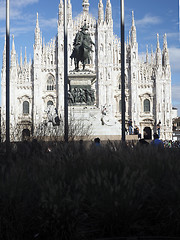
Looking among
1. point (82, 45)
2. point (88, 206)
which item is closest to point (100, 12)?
point (82, 45)

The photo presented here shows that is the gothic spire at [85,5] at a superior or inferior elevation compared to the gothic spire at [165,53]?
superior

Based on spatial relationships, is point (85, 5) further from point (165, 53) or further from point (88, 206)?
point (88, 206)

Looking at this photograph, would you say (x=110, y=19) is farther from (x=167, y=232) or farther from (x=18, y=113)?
(x=167, y=232)

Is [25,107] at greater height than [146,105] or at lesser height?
lesser

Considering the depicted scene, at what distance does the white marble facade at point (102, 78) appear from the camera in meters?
50.7

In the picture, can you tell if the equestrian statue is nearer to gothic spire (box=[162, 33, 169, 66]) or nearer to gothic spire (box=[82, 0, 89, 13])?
gothic spire (box=[162, 33, 169, 66])

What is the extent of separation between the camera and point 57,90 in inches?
2032

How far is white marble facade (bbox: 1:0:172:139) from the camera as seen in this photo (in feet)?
166

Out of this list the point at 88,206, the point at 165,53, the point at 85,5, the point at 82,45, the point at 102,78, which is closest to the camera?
the point at 88,206

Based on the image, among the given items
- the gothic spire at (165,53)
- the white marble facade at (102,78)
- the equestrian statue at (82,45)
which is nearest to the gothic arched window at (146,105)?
the white marble facade at (102,78)

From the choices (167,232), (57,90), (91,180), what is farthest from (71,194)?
(57,90)

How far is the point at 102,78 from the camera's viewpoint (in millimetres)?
50344

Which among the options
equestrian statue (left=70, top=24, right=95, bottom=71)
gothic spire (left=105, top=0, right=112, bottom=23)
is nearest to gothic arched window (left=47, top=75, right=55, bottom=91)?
gothic spire (left=105, top=0, right=112, bottom=23)

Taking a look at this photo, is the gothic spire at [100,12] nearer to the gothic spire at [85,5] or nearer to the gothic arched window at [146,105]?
the gothic spire at [85,5]
